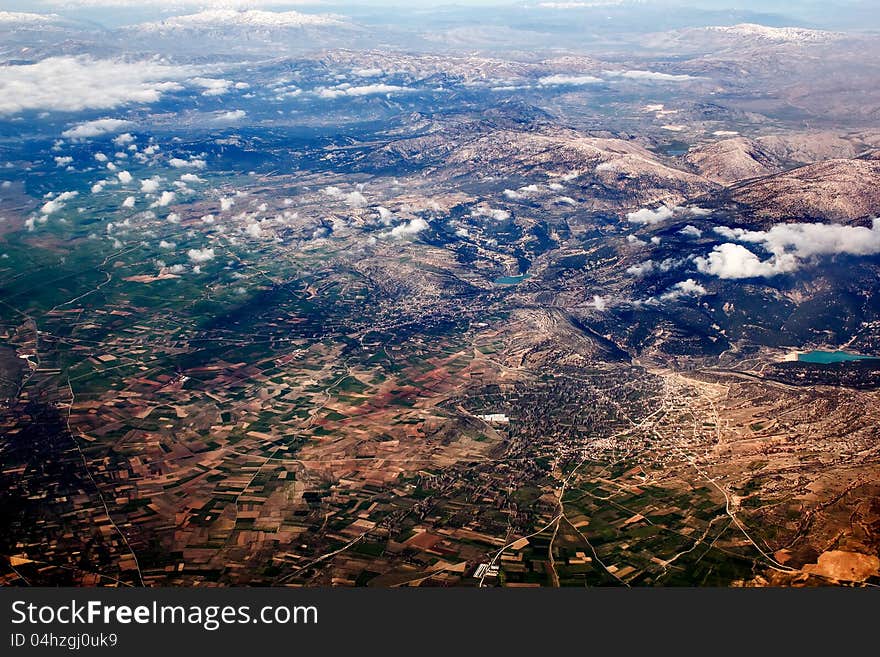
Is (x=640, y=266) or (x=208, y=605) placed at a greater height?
(x=208, y=605)

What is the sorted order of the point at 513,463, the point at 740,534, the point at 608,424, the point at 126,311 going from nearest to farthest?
1. the point at 740,534
2. the point at 513,463
3. the point at 608,424
4. the point at 126,311

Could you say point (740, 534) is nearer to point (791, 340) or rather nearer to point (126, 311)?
point (791, 340)

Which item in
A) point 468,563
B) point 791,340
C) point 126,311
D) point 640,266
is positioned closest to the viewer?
point 468,563

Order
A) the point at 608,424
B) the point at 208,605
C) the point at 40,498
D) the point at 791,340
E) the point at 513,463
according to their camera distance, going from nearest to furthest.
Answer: the point at 208,605
the point at 40,498
the point at 513,463
the point at 608,424
the point at 791,340

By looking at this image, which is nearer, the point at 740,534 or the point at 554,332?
the point at 740,534

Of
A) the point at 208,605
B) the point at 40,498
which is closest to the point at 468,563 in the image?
the point at 208,605

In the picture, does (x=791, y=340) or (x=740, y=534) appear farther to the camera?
(x=791, y=340)

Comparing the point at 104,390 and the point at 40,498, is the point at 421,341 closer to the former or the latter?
the point at 104,390

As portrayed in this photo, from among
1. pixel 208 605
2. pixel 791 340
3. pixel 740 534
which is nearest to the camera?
pixel 208 605

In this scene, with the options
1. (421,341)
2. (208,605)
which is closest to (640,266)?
(421,341)
